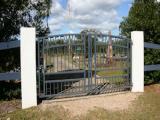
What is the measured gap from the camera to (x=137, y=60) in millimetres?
10391

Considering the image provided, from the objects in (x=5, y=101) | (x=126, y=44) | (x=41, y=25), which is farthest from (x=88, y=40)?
(x=5, y=101)

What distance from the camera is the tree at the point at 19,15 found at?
9.96 m

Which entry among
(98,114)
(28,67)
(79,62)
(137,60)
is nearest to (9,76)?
(28,67)

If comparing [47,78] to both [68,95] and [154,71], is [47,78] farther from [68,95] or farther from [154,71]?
[154,71]

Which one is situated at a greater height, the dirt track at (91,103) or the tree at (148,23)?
the tree at (148,23)

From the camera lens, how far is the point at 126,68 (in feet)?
34.3

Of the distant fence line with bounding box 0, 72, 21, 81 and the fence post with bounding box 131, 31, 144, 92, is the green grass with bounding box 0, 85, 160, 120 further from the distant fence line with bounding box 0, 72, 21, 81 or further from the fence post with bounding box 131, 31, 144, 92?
the fence post with bounding box 131, 31, 144, 92

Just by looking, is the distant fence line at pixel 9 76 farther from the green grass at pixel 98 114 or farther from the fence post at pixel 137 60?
the fence post at pixel 137 60

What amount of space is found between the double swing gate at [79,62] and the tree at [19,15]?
1901mm

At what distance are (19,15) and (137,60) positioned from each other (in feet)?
14.7

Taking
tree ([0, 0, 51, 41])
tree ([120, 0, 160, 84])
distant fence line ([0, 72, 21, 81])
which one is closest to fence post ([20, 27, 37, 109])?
distant fence line ([0, 72, 21, 81])

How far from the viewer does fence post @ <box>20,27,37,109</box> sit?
8.21 metres

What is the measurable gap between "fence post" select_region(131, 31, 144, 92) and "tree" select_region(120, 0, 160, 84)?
5.44 ft

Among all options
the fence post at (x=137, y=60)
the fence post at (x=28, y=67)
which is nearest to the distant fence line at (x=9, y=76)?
the fence post at (x=28, y=67)
